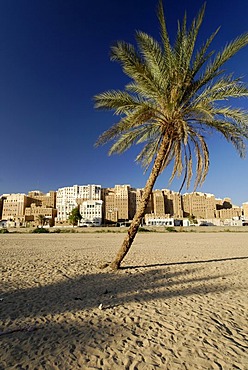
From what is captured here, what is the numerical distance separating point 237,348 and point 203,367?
0.84 meters

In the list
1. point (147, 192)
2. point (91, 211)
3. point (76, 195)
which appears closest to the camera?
point (147, 192)

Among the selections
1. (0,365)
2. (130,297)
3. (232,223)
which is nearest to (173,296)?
(130,297)

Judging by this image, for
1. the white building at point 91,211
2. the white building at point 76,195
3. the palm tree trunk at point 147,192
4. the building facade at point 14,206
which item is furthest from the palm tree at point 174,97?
the building facade at point 14,206

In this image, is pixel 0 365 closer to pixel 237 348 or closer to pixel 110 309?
Result: pixel 110 309

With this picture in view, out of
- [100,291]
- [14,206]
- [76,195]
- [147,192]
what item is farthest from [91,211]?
[100,291]

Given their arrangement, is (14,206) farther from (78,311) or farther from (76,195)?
(78,311)

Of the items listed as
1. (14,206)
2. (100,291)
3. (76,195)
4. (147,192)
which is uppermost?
(76,195)

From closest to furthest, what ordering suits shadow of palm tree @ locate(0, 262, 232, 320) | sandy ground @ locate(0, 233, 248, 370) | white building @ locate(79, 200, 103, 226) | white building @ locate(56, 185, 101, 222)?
sandy ground @ locate(0, 233, 248, 370) < shadow of palm tree @ locate(0, 262, 232, 320) < white building @ locate(79, 200, 103, 226) < white building @ locate(56, 185, 101, 222)

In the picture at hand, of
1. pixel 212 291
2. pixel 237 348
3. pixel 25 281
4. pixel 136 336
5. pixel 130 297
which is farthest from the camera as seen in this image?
pixel 25 281

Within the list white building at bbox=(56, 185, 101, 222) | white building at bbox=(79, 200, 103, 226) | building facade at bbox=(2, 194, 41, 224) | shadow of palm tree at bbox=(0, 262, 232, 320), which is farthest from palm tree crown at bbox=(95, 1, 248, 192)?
building facade at bbox=(2, 194, 41, 224)

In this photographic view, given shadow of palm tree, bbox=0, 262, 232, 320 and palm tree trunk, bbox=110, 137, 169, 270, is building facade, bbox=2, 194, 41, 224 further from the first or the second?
shadow of palm tree, bbox=0, 262, 232, 320

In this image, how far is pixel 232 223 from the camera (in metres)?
100

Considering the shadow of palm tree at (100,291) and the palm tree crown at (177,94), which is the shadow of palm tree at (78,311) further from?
the palm tree crown at (177,94)

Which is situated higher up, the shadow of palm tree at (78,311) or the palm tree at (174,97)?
the palm tree at (174,97)
